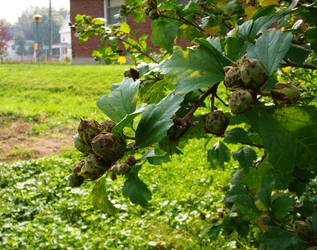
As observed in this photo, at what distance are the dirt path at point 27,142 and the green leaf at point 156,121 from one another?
5.03 meters

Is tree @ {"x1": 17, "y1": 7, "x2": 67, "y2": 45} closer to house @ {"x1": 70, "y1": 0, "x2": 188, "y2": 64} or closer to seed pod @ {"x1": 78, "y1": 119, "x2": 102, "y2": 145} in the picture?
house @ {"x1": 70, "y1": 0, "x2": 188, "y2": 64}

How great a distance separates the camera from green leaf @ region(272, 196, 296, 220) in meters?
1.01

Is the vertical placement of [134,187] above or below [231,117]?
below

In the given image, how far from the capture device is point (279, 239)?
102 cm

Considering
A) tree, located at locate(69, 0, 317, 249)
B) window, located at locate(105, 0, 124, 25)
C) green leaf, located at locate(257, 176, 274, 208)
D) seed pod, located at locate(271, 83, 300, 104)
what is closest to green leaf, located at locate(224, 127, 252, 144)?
tree, located at locate(69, 0, 317, 249)

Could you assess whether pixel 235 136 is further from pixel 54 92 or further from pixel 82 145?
pixel 54 92

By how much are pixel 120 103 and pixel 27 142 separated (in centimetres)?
565

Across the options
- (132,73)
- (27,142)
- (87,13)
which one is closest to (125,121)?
(132,73)

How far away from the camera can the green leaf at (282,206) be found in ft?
3.33

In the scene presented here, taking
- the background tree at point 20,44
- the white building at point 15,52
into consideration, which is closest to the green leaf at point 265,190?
the white building at point 15,52

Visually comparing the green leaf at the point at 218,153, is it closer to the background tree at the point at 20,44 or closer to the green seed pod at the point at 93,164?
the green seed pod at the point at 93,164

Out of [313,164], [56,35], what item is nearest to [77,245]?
[313,164]

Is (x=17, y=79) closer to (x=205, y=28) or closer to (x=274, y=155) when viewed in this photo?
(x=205, y=28)

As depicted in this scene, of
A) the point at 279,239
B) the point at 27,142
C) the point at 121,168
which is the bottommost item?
the point at 27,142
